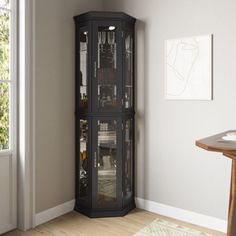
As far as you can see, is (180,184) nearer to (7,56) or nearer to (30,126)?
(30,126)

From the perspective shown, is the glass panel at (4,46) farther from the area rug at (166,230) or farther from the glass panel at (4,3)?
the area rug at (166,230)

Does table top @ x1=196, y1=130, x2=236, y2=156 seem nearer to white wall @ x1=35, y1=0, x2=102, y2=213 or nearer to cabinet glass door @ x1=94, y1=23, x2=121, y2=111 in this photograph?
cabinet glass door @ x1=94, y1=23, x2=121, y2=111

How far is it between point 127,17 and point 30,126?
150 cm

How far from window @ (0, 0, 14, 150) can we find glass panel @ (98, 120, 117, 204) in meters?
0.93

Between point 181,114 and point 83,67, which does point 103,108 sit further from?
point 181,114

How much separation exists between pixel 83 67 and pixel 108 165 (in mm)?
1077

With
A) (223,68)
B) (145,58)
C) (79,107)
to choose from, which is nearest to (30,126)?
(79,107)

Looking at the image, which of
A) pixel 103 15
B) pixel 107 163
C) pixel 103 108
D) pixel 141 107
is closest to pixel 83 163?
pixel 107 163

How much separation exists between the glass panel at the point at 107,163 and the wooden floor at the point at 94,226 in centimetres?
25

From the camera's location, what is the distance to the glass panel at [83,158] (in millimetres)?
3111

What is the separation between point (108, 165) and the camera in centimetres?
312

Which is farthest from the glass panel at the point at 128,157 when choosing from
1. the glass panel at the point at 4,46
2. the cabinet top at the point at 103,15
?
the glass panel at the point at 4,46

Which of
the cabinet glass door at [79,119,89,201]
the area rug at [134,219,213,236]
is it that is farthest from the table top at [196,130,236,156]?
the cabinet glass door at [79,119,89,201]

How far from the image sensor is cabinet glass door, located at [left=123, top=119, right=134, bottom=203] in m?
3.16
